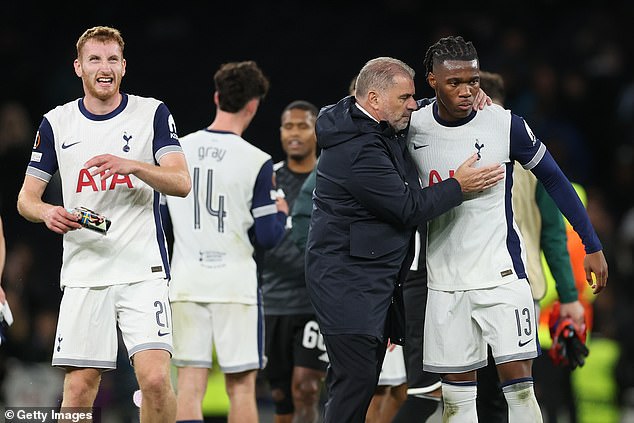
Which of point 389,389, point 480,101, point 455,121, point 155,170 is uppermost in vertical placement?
point 480,101

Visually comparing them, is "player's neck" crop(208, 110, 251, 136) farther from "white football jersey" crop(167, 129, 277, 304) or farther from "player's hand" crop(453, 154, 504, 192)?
"player's hand" crop(453, 154, 504, 192)

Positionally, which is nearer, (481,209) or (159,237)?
(481,209)

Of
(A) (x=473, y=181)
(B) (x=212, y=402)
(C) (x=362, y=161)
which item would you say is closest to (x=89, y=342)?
(C) (x=362, y=161)

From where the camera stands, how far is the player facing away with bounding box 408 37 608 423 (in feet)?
19.3

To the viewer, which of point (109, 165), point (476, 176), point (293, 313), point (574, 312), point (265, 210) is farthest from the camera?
point (293, 313)

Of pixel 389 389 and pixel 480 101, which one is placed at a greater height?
pixel 480 101

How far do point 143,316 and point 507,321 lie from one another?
5.96 ft

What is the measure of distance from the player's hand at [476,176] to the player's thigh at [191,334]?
2.09 m

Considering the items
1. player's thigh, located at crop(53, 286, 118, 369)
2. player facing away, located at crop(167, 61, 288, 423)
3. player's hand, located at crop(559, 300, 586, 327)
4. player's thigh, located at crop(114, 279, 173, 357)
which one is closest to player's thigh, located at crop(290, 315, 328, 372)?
player facing away, located at crop(167, 61, 288, 423)

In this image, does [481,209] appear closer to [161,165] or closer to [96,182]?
[161,165]

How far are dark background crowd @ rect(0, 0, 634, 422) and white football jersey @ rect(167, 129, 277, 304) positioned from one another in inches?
191

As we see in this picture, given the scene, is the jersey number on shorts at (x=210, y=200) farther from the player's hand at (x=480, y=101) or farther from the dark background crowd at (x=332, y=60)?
the dark background crowd at (x=332, y=60)

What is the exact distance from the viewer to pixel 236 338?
23.5 ft

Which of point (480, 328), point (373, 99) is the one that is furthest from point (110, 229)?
point (480, 328)
